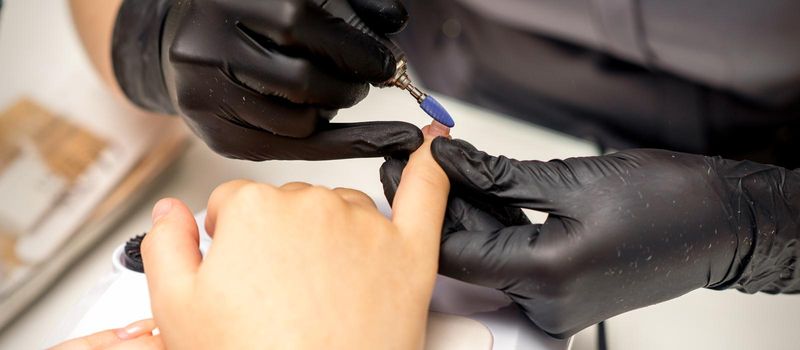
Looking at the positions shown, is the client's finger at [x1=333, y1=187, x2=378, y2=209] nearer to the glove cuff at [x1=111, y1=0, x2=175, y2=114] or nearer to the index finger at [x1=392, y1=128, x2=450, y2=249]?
the index finger at [x1=392, y1=128, x2=450, y2=249]

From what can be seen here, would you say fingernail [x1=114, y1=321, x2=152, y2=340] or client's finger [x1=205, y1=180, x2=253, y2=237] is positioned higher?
client's finger [x1=205, y1=180, x2=253, y2=237]

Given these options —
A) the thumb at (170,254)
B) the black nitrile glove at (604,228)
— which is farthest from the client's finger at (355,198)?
the thumb at (170,254)

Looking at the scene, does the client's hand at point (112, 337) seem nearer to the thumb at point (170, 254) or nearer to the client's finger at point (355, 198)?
the thumb at point (170, 254)

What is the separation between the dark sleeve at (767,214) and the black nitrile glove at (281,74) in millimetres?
298

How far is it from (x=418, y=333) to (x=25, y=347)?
2.18 feet

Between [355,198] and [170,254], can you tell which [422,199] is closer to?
[355,198]

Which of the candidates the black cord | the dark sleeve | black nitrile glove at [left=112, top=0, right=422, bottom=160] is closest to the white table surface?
the black cord

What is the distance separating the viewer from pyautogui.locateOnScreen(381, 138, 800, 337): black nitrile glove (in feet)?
1.69

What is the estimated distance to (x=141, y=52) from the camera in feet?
2.82

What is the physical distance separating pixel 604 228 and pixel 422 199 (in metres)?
0.15

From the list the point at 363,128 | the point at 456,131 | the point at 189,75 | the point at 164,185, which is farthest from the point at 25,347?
the point at 456,131

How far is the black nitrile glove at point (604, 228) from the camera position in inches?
20.3

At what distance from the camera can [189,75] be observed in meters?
0.65

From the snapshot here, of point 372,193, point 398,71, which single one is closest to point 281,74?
point 398,71
